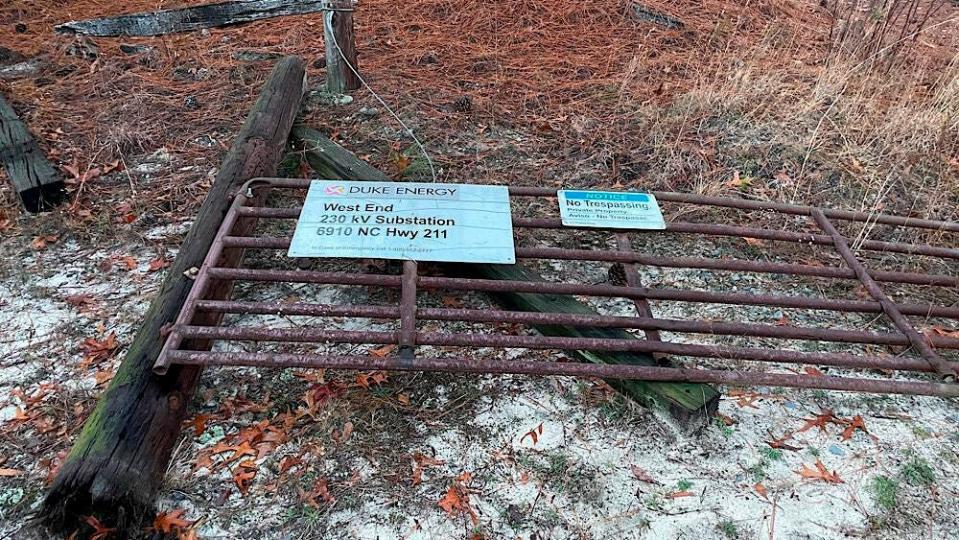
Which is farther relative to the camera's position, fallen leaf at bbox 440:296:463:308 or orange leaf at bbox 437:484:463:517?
fallen leaf at bbox 440:296:463:308

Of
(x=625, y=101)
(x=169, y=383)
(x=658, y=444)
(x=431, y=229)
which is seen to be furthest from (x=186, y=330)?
(x=625, y=101)

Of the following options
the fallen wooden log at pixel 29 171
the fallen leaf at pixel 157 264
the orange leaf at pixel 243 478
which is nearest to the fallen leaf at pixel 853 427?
the orange leaf at pixel 243 478

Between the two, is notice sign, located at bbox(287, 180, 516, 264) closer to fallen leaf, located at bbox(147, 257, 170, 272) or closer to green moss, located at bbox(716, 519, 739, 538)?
fallen leaf, located at bbox(147, 257, 170, 272)

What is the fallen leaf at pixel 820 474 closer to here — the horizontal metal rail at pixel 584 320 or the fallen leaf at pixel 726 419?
the fallen leaf at pixel 726 419

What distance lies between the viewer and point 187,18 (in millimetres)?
4344

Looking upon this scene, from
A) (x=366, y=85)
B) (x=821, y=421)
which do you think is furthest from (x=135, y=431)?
(x=366, y=85)

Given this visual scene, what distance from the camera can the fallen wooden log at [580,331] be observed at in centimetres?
213

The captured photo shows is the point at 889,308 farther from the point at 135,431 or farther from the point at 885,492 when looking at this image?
the point at 135,431

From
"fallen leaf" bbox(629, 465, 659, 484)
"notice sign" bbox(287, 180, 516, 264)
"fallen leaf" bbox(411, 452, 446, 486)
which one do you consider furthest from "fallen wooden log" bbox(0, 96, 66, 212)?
"fallen leaf" bbox(629, 465, 659, 484)

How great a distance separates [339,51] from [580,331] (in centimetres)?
276

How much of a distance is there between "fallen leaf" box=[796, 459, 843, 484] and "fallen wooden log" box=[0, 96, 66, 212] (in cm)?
361

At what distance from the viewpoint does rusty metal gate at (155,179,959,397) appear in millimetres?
2092

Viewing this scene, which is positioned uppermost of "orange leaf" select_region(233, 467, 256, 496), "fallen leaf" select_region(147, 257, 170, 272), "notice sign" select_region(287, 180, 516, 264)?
"notice sign" select_region(287, 180, 516, 264)

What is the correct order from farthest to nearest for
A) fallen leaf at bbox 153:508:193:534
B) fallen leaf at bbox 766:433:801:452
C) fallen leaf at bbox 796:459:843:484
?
fallen leaf at bbox 766:433:801:452 → fallen leaf at bbox 796:459:843:484 → fallen leaf at bbox 153:508:193:534
